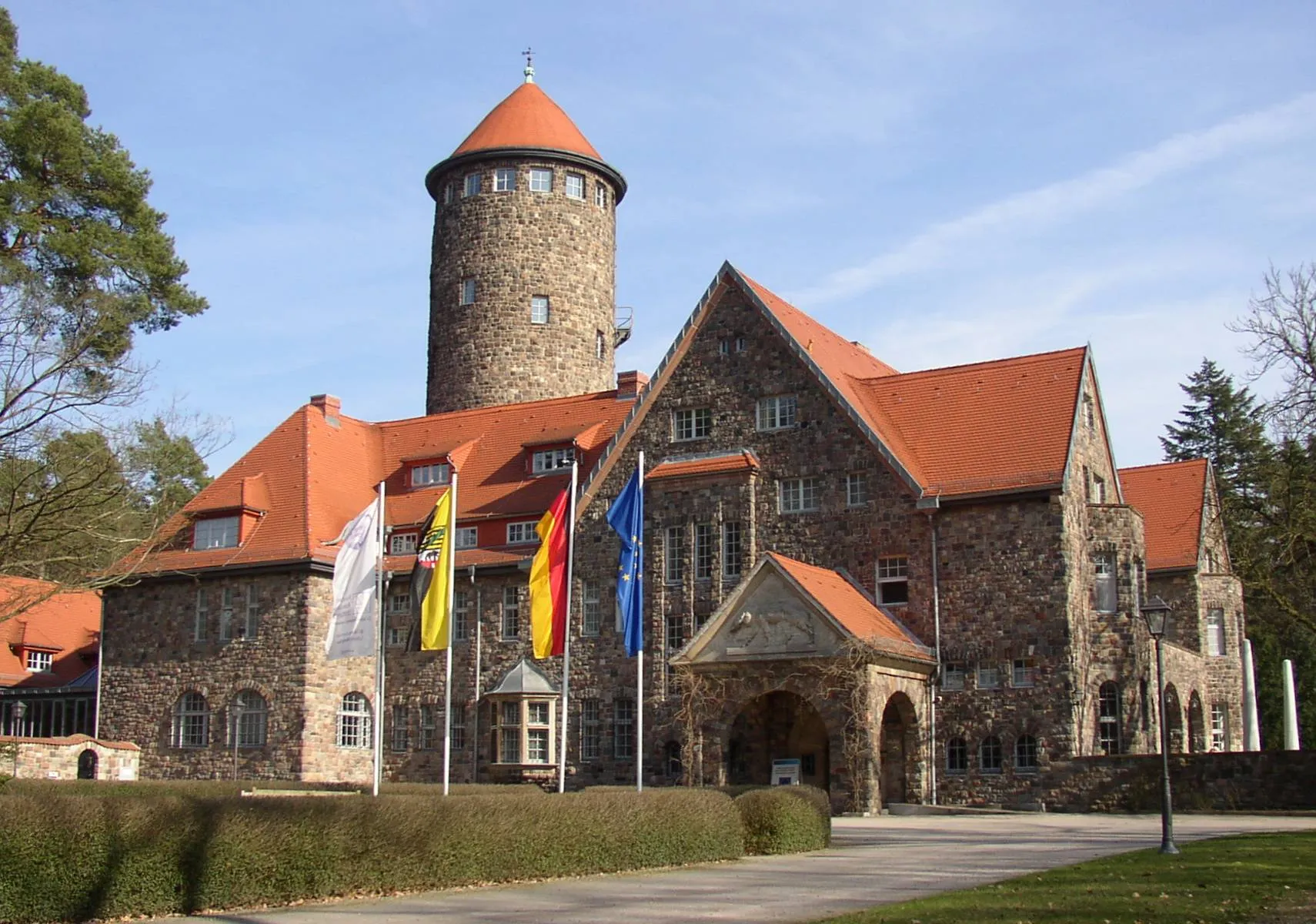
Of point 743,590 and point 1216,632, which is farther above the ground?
point 743,590

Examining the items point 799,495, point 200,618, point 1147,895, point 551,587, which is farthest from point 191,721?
point 1147,895

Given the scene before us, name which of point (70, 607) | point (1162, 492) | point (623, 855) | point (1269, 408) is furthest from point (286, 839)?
point (70, 607)

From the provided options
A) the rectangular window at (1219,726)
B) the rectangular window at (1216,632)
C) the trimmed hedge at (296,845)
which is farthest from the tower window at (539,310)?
the trimmed hedge at (296,845)

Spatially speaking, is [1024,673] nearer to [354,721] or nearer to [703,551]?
[703,551]

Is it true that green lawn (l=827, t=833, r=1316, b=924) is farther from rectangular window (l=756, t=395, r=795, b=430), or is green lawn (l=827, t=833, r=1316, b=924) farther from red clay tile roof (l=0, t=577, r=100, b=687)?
red clay tile roof (l=0, t=577, r=100, b=687)

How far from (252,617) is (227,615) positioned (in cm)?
86

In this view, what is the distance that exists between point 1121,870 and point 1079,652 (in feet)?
54.2

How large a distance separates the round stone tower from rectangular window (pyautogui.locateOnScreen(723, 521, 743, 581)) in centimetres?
1437

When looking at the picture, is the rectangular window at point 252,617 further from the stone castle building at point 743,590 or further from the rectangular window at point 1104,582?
the rectangular window at point 1104,582

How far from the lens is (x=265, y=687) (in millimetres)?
38312

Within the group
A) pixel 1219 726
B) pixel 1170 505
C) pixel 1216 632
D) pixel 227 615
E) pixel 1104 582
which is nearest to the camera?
pixel 1104 582

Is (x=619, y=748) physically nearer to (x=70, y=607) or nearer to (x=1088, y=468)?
(x=1088, y=468)

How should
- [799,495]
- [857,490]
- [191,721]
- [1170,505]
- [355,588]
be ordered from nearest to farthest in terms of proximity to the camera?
[355,588] < [857,490] < [799,495] < [191,721] < [1170,505]

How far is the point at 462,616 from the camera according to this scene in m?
38.9
